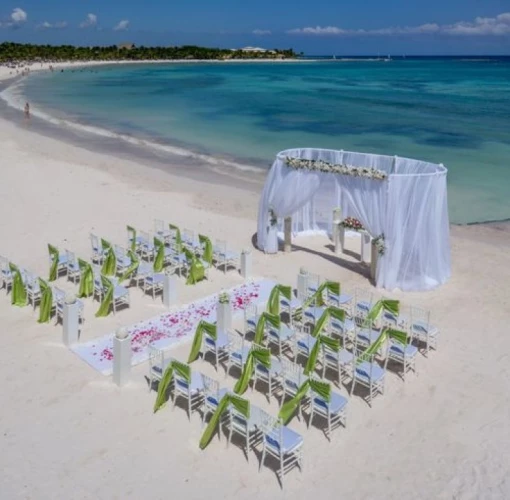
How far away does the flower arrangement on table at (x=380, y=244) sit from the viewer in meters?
11.7

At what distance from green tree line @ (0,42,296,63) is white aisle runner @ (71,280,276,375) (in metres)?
123

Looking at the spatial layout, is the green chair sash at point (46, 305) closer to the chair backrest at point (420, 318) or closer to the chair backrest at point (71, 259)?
the chair backrest at point (71, 259)

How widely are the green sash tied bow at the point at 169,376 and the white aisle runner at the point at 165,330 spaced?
121 cm

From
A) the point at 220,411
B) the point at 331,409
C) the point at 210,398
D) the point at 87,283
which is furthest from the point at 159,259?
the point at 331,409

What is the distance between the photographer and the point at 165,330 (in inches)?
384

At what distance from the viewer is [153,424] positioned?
7379mm

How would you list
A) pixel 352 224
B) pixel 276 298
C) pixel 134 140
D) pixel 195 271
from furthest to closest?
pixel 134 140
pixel 352 224
pixel 195 271
pixel 276 298

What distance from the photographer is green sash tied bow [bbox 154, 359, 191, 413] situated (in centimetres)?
750

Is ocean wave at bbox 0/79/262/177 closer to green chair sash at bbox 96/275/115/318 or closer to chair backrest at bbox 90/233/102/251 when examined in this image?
chair backrest at bbox 90/233/102/251

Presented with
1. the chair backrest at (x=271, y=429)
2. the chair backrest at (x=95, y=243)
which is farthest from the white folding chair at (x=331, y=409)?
the chair backrest at (x=95, y=243)

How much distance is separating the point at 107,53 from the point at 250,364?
16875cm

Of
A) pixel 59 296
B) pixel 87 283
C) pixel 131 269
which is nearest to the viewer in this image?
pixel 59 296

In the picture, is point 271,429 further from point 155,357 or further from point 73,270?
point 73,270

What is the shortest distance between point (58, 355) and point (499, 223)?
14483 mm
